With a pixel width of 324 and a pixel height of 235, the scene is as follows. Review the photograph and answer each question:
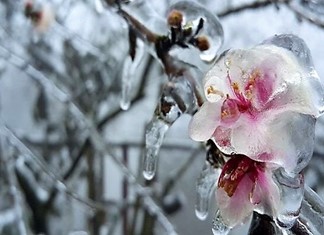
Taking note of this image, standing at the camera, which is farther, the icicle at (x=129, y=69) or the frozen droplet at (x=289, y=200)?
the icicle at (x=129, y=69)

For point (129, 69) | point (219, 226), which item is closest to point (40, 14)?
point (129, 69)

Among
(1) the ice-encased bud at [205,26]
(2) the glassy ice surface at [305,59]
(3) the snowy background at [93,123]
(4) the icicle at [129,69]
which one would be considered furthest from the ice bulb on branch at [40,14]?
(2) the glassy ice surface at [305,59]

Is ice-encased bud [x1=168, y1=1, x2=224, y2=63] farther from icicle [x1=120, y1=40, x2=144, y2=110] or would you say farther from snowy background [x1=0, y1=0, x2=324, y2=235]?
snowy background [x1=0, y1=0, x2=324, y2=235]

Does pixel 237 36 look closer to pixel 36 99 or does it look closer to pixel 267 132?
pixel 36 99

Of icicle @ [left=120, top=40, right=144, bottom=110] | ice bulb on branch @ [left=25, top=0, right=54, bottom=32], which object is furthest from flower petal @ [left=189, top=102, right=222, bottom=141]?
ice bulb on branch @ [left=25, top=0, right=54, bottom=32]

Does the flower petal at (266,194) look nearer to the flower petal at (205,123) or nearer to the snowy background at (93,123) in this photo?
the flower petal at (205,123)

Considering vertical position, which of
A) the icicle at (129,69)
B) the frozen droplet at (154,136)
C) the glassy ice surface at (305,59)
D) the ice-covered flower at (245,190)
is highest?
the glassy ice surface at (305,59)
